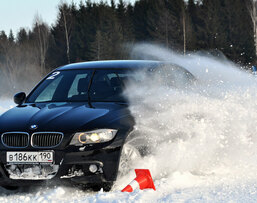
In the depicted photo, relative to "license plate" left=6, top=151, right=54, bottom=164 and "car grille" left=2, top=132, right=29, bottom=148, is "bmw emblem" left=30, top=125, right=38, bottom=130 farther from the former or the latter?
"license plate" left=6, top=151, right=54, bottom=164

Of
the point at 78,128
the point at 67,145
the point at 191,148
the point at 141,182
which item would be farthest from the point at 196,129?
the point at 67,145

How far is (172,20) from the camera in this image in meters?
55.2

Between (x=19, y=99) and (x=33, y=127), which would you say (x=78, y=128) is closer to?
(x=33, y=127)

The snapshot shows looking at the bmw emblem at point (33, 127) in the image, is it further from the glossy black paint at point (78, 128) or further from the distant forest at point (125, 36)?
the distant forest at point (125, 36)

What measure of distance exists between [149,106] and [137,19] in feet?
216

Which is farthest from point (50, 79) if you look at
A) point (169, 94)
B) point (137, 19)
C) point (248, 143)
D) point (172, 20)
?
point (137, 19)

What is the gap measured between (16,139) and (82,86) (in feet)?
4.65

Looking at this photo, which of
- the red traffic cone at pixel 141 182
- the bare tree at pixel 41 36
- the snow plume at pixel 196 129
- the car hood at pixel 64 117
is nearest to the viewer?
the red traffic cone at pixel 141 182

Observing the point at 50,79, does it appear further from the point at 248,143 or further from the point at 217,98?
the point at 248,143

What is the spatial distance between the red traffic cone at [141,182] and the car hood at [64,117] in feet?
1.74

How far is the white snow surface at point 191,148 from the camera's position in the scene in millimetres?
4406

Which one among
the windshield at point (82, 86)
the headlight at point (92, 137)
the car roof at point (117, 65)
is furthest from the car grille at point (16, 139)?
the car roof at point (117, 65)

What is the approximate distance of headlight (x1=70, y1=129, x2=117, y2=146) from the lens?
14.8ft

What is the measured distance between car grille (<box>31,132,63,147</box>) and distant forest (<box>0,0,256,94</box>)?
45.0 metres
